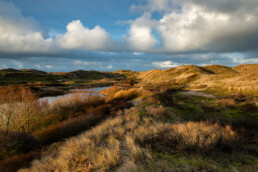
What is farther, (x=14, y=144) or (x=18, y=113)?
(x=18, y=113)

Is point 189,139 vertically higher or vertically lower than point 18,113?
higher

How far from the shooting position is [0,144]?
596 centimetres

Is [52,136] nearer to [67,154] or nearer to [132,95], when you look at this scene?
[67,154]

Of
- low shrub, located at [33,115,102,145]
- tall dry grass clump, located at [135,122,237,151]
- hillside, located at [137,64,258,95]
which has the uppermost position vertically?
hillside, located at [137,64,258,95]

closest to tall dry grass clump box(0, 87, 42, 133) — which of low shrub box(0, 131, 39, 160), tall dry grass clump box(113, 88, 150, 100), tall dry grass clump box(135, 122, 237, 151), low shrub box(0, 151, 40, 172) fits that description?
low shrub box(0, 131, 39, 160)

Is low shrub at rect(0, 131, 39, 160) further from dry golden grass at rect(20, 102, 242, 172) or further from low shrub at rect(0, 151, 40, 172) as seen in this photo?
dry golden grass at rect(20, 102, 242, 172)

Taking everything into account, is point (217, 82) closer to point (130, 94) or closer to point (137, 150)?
point (130, 94)

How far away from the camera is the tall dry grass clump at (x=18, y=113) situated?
8367 mm

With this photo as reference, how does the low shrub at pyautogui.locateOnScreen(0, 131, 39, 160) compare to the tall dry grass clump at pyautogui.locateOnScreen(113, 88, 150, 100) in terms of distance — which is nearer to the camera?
the low shrub at pyautogui.locateOnScreen(0, 131, 39, 160)

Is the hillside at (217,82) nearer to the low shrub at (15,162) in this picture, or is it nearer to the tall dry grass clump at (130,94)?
the tall dry grass clump at (130,94)

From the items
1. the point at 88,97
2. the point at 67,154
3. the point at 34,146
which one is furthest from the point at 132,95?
the point at 67,154

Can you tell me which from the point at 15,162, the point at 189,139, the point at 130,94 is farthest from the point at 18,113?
Answer: the point at 130,94

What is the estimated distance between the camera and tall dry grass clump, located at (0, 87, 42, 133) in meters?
8.37

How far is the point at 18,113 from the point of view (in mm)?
8773
